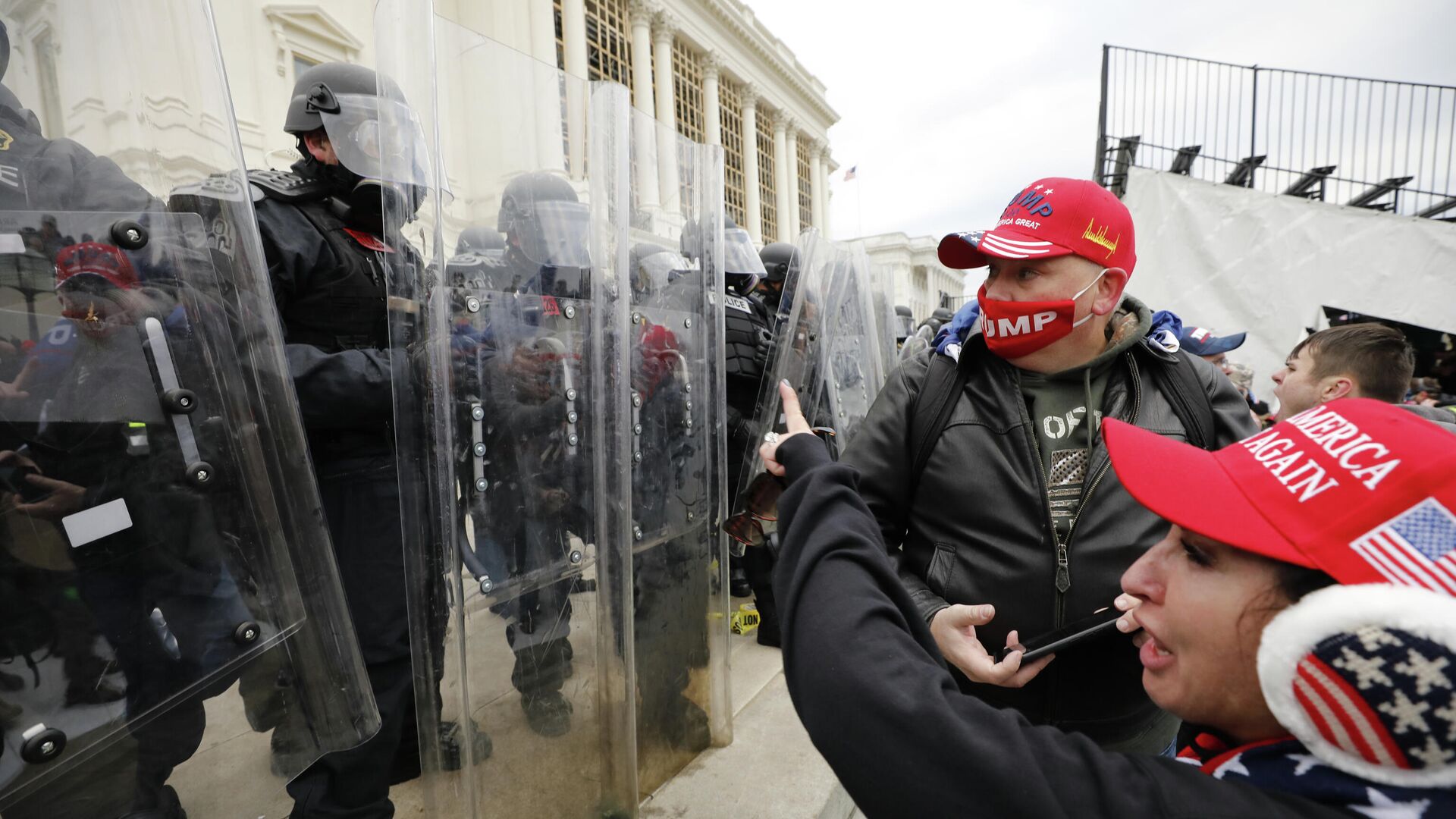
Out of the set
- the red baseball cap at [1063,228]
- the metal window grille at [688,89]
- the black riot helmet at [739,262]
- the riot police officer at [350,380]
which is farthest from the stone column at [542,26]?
the red baseball cap at [1063,228]

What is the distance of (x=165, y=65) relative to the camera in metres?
1.06

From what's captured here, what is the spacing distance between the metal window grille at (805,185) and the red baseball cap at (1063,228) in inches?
1824

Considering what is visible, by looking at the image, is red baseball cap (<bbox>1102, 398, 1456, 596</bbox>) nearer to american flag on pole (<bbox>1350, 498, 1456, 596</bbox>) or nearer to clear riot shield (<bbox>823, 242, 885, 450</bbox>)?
american flag on pole (<bbox>1350, 498, 1456, 596</bbox>)

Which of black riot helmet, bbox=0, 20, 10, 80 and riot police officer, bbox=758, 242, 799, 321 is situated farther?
riot police officer, bbox=758, 242, 799, 321

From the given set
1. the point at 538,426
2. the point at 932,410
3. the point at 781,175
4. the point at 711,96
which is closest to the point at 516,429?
the point at 538,426

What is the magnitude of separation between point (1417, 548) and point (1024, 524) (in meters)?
0.82

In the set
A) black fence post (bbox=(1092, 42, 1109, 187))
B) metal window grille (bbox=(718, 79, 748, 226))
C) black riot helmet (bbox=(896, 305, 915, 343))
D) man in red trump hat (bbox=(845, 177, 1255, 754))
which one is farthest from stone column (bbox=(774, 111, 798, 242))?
man in red trump hat (bbox=(845, 177, 1255, 754))

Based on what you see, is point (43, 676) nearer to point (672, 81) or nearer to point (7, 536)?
point (7, 536)

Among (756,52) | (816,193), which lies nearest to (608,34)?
(756,52)

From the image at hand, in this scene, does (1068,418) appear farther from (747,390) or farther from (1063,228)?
(747,390)

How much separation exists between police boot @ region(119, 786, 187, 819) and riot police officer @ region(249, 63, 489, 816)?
580mm

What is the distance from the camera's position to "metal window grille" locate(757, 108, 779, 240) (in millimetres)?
40156

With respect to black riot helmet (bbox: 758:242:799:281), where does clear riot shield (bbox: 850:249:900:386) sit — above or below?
below

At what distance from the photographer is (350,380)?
5.84 ft
